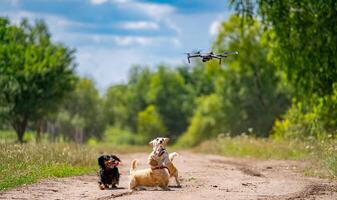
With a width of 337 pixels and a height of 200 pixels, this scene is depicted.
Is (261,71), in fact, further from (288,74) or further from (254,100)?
(288,74)

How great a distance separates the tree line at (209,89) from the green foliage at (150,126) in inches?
5.1

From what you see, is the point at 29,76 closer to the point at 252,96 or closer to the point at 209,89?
the point at 252,96

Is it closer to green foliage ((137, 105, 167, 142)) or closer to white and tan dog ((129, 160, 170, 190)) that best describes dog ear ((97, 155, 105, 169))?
white and tan dog ((129, 160, 170, 190))

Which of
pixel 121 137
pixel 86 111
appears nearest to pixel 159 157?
pixel 121 137

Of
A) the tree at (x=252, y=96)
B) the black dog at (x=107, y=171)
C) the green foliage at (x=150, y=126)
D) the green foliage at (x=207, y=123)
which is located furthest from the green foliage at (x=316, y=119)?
the green foliage at (x=150, y=126)

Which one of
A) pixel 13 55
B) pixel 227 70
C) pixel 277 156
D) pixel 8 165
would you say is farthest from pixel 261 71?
pixel 8 165

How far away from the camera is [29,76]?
42312mm

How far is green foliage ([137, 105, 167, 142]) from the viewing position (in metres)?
92.6

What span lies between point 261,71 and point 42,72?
3251cm

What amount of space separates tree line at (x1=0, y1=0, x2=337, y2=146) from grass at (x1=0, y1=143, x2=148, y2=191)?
315 inches

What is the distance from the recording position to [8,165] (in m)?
20.1

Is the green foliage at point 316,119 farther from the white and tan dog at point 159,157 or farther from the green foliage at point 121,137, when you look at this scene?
the green foliage at point 121,137

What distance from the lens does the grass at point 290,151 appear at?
2261 centimetres

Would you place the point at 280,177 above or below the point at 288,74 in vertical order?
below
